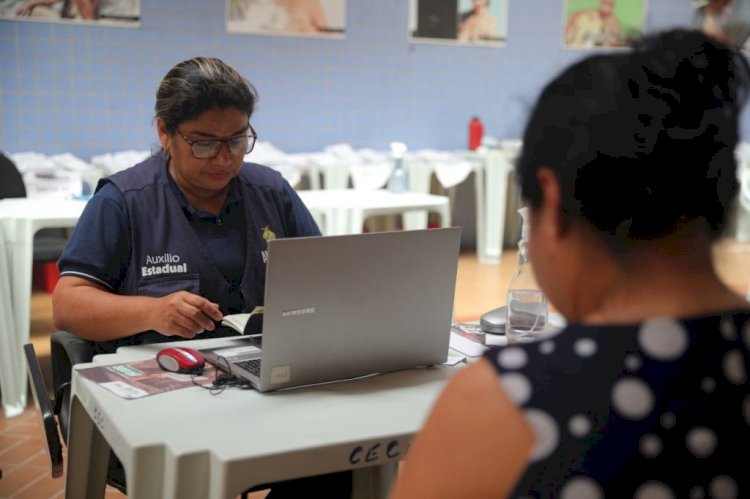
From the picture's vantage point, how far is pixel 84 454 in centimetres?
169

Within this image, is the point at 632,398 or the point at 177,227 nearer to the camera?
the point at 632,398

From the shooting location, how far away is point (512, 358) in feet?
2.52

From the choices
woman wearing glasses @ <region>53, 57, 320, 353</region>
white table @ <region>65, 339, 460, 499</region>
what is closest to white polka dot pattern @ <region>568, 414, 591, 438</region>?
white table @ <region>65, 339, 460, 499</region>

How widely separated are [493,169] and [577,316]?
556 centimetres

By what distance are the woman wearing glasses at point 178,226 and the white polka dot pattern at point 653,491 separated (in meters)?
1.30

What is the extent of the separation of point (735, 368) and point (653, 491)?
138 mm

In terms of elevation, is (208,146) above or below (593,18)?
below

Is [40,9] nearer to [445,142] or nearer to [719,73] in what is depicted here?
[445,142]

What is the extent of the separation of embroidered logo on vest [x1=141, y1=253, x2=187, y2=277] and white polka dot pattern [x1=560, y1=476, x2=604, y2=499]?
1.40m

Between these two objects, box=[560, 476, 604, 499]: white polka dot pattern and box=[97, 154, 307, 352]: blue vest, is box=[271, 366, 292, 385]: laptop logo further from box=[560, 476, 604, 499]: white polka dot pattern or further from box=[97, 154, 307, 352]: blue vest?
box=[560, 476, 604, 499]: white polka dot pattern

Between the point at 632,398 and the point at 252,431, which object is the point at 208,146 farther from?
the point at 632,398

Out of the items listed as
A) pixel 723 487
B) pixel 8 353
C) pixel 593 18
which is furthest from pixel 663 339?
→ pixel 593 18

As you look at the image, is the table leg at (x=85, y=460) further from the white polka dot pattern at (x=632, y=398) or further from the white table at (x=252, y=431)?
the white polka dot pattern at (x=632, y=398)

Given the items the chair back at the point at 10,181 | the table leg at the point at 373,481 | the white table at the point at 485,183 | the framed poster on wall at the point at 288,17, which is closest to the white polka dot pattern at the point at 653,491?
the table leg at the point at 373,481
